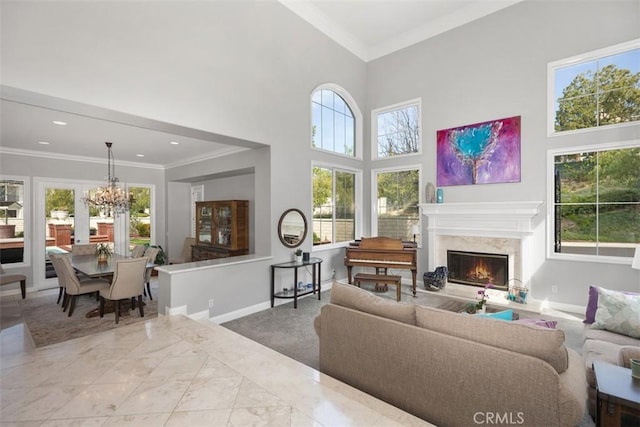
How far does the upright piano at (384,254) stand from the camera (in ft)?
16.6

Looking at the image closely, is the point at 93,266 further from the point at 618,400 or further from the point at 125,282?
the point at 618,400

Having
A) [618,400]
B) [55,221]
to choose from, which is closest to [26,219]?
[55,221]

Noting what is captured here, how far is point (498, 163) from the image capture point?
5039 millimetres

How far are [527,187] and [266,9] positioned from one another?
5.01 m

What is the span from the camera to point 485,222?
16.7ft

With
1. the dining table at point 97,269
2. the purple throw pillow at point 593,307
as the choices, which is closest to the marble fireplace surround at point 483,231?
the purple throw pillow at point 593,307

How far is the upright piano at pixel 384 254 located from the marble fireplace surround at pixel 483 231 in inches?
27.3

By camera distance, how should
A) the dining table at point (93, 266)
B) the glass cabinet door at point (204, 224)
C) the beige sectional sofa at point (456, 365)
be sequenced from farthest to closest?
the glass cabinet door at point (204, 224), the dining table at point (93, 266), the beige sectional sofa at point (456, 365)

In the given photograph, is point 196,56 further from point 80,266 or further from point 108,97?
point 80,266

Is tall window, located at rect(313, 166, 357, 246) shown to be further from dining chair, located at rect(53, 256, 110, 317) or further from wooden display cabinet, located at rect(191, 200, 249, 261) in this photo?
dining chair, located at rect(53, 256, 110, 317)

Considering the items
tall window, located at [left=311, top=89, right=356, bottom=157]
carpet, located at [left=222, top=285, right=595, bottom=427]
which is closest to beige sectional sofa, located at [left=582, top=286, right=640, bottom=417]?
carpet, located at [left=222, top=285, right=595, bottom=427]

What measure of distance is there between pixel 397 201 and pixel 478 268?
2.01 meters

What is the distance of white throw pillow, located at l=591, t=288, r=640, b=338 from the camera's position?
252cm

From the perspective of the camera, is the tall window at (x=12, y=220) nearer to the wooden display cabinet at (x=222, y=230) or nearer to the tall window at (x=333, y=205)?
the wooden display cabinet at (x=222, y=230)
